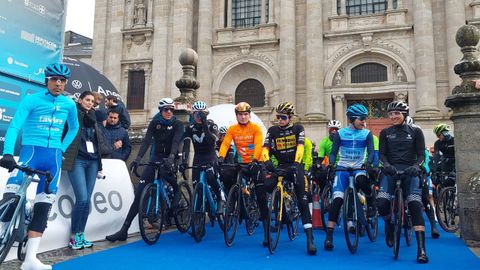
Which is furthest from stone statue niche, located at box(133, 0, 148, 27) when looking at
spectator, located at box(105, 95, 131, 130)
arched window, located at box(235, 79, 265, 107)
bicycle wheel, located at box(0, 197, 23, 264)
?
bicycle wheel, located at box(0, 197, 23, 264)

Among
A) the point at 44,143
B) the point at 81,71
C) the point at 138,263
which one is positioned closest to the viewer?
the point at 44,143

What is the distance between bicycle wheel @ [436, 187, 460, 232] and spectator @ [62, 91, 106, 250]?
21.0 feet

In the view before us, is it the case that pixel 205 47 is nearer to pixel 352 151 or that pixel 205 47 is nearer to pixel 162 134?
pixel 162 134

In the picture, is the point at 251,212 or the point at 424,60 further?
the point at 424,60

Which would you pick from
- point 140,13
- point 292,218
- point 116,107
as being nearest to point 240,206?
point 292,218

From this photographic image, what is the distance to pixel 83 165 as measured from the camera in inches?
229

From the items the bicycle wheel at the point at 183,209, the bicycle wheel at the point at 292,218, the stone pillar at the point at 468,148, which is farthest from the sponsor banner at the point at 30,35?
the stone pillar at the point at 468,148

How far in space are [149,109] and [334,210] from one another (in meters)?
22.7

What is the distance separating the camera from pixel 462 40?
7.38 m

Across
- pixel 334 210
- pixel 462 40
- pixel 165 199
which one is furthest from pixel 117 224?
pixel 462 40

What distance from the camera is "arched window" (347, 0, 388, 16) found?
24.7m

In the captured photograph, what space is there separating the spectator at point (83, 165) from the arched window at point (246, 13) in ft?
74.5

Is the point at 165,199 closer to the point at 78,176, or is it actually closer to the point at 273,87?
the point at 78,176

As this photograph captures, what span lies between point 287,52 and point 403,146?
19780mm
